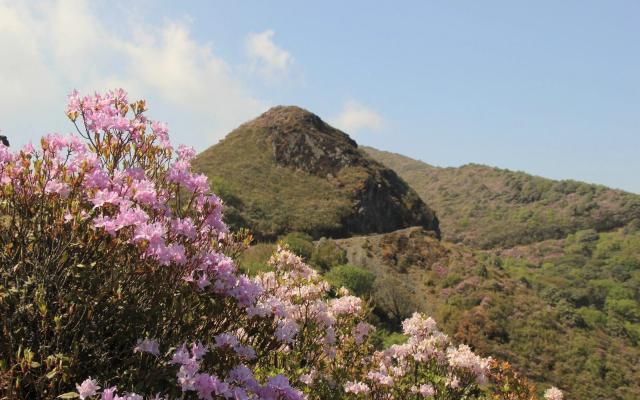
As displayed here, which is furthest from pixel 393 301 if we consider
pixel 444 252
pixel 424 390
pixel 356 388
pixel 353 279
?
pixel 356 388

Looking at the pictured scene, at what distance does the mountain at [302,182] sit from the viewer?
41.7 m

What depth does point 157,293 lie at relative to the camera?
3346 mm

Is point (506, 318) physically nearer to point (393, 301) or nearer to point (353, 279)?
point (393, 301)

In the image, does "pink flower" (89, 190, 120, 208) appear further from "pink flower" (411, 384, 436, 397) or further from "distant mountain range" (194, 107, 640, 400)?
"pink flower" (411, 384, 436, 397)

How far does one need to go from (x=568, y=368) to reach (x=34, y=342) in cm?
2796

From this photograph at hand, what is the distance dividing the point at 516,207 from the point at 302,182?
83217mm

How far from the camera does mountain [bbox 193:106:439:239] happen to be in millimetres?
41656

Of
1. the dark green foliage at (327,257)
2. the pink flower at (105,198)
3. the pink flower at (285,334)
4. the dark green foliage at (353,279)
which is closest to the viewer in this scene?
the pink flower at (105,198)

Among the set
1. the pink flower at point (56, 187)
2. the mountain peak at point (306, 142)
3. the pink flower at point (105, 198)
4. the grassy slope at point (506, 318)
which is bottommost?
the grassy slope at point (506, 318)

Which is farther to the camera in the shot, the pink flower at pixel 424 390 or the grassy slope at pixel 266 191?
the grassy slope at pixel 266 191

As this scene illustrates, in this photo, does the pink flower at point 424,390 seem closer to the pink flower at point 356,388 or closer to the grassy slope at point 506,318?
the pink flower at point 356,388

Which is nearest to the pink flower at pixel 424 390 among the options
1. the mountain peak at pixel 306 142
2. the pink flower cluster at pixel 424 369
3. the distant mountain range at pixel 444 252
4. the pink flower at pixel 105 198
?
the pink flower cluster at pixel 424 369

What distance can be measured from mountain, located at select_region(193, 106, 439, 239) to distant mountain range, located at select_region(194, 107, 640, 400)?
0.15 meters

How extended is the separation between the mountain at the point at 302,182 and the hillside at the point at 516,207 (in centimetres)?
5459
